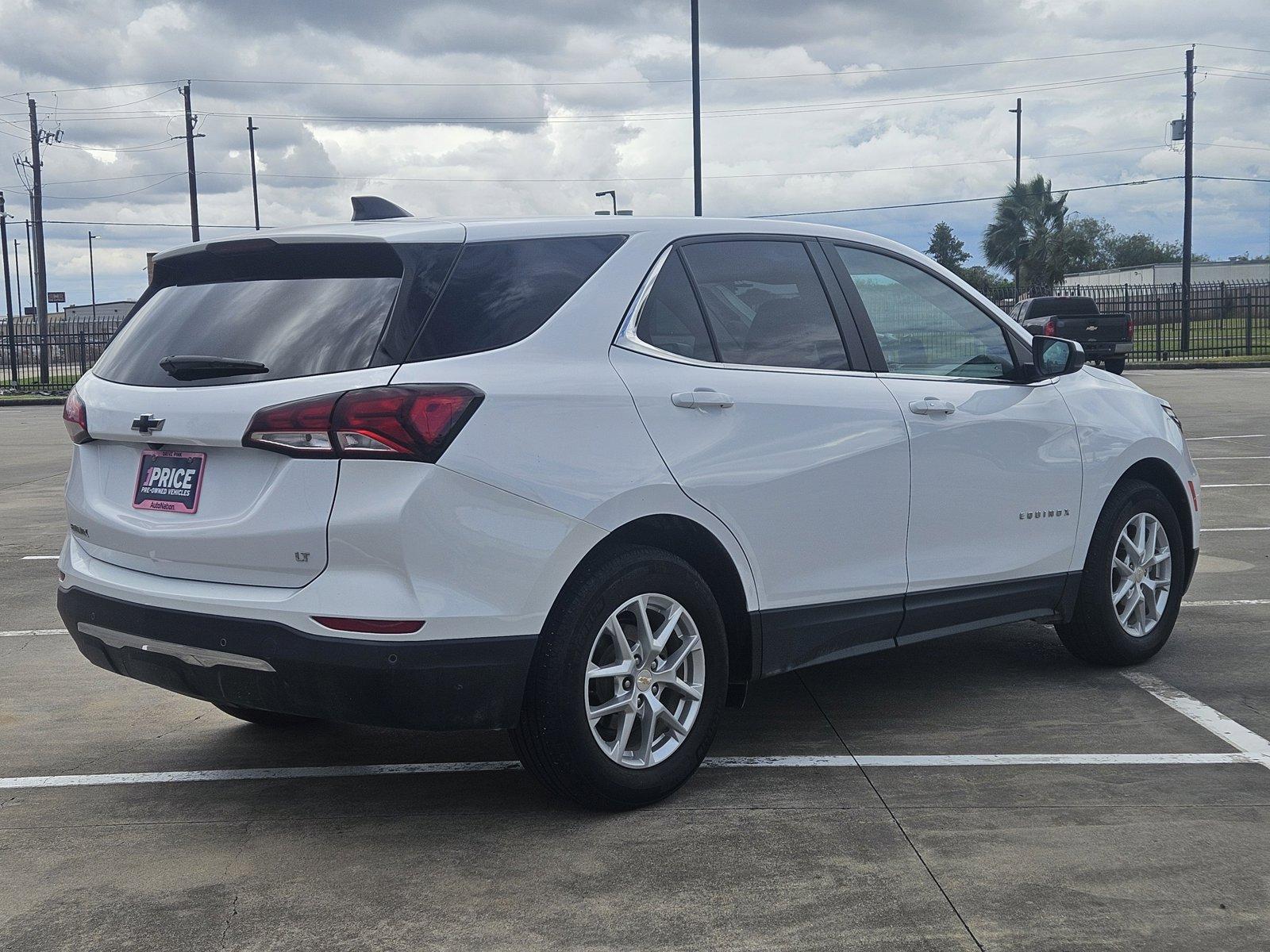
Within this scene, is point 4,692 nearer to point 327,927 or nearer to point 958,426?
point 327,927

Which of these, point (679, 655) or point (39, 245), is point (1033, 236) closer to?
point (39, 245)

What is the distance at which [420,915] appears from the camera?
336 cm

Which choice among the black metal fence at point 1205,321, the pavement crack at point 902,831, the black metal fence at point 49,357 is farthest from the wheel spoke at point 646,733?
the black metal fence at point 1205,321

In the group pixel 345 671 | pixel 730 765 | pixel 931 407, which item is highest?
pixel 931 407

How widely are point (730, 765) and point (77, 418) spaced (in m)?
2.34

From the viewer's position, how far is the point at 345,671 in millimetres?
3535

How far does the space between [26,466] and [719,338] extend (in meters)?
13.4

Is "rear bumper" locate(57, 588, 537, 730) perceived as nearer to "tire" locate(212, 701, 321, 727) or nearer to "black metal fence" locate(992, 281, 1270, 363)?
"tire" locate(212, 701, 321, 727)


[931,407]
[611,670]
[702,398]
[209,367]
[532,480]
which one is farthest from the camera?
[931,407]

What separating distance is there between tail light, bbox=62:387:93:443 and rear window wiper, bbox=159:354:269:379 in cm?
43

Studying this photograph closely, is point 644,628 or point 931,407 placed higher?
point 931,407

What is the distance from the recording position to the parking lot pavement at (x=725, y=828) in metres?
3.29

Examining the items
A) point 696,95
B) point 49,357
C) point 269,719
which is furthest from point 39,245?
point 269,719

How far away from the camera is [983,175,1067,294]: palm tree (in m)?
58.1
